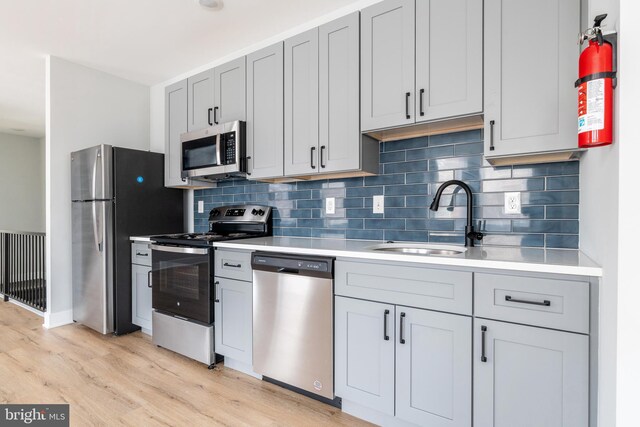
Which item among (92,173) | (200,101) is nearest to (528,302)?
(200,101)

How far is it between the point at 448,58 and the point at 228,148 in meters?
1.70

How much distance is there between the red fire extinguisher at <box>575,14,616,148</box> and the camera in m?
1.10

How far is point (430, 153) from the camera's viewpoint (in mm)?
2221

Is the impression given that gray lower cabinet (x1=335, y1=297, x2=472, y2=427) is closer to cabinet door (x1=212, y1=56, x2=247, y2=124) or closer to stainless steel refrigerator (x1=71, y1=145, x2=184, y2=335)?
cabinet door (x1=212, y1=56, x2=247, y2=124)

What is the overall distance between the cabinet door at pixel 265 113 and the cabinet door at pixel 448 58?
3.41ft

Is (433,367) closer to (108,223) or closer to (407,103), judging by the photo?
(407,103)

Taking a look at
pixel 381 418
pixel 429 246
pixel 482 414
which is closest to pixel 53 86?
pixel 429 246

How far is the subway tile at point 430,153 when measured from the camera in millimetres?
2160

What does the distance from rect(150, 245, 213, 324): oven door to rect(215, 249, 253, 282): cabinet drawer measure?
0.24 ft

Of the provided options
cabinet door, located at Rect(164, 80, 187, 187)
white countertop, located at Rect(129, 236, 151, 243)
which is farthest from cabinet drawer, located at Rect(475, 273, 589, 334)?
cabinet door, located at Rect(164, 80, 187, 187)

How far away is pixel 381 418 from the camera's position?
1848 millimetres

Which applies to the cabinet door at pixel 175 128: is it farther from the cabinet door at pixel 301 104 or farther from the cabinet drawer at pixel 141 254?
the cabinet door at pixel 301 104

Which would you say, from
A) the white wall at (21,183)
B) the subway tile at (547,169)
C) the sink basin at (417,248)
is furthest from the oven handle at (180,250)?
the white wall at (21,183)

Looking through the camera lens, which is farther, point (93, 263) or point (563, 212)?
point (93, 263)
